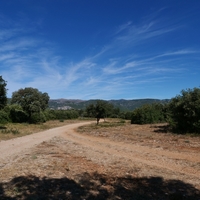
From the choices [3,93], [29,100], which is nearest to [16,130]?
[3,93]

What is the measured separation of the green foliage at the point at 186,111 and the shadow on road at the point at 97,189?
57.4 feet

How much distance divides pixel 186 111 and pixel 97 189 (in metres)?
20.6

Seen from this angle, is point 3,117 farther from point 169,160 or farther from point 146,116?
point 169,160

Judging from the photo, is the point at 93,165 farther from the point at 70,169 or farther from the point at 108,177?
the point at 108,177

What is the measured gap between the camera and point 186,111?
25.0m

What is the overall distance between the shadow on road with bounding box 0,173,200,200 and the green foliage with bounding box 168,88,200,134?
689 inches

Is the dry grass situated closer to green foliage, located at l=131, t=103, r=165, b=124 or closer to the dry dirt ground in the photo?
the dry dirt ground

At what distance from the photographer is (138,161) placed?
1108 centimetres

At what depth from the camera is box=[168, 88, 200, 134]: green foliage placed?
23828mm

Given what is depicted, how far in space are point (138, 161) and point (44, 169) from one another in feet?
15.4

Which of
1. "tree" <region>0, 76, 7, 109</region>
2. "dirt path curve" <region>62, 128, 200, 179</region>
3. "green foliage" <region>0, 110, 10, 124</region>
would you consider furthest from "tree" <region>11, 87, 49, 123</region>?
"dirt path curve" <region>62, 128, 200, 179</region>

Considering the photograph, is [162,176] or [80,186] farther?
[162,176]

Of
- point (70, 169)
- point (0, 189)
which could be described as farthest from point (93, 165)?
point (0, 189)

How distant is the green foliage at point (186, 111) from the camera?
2383 centimetres
